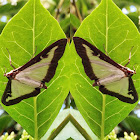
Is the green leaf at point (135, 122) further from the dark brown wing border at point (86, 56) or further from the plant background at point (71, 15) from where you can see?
the dark brown wing border at point (86, 56)

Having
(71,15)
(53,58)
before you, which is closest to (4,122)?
(71,15)

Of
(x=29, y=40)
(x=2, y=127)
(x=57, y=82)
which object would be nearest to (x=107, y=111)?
(x=57, y=82)

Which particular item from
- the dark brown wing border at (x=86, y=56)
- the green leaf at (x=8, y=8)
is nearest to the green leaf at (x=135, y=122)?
the dark brown wing border at (x=86, y=56)

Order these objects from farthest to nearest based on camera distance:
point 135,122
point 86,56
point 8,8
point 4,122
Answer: point 8,8 < point 4,122 < point 135,122 < point 86,56

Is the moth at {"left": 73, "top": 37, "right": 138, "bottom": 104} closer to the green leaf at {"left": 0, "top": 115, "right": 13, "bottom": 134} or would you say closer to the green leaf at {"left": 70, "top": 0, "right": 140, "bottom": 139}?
the green leaf at {"left": 70, "top": 0, "right": 140, "bottom": 139}

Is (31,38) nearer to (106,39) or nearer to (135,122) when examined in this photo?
(106,39)

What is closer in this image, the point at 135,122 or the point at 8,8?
the point at 135,122

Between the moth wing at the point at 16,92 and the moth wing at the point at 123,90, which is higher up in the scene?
the moth wing at the point at 16,92

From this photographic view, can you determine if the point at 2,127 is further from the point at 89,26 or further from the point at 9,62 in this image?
the point at 89,26
